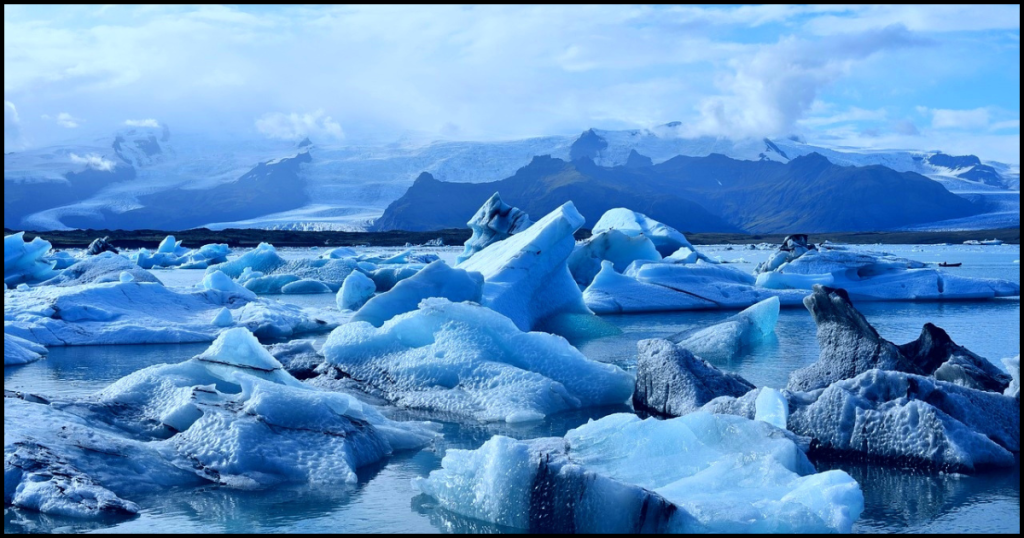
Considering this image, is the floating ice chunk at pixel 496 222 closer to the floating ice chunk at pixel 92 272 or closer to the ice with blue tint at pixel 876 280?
the ice with blue tint at pixel 876 280

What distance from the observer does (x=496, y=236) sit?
15969 mm

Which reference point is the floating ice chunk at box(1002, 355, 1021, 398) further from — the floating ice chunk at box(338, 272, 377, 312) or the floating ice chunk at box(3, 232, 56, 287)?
the floating ice chunk at box(3, 232, 56, 287)

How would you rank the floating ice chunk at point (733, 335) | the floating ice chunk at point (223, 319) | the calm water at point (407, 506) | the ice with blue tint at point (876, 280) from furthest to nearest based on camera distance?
the ice with blue tint at point (876, 280) → the floating ice chunk at point (223, 319) → the floating ice chunk at point (733, 335) → the calm water at point (407, 506)

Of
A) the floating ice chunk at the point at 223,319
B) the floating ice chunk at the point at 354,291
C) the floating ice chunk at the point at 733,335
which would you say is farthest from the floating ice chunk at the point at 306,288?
the floating ice chunk at the point at 733,335

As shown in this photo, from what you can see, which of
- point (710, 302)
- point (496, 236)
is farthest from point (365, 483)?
point (496, 236)

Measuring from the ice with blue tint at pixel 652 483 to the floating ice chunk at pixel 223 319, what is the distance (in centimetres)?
613

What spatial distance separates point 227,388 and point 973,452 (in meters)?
3.75

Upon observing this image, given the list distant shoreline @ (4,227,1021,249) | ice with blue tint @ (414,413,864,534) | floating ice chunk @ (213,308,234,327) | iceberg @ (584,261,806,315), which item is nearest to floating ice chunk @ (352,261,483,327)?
floating ice chunk @ (213,308,234,327)

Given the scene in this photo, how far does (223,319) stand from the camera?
928 cm

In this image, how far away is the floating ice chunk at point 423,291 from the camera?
808 centimetres

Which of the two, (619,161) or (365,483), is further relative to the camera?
(619,161)

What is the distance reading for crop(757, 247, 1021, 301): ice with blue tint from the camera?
544 inches

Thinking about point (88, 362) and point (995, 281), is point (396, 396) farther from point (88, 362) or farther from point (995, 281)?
point (995, 281)

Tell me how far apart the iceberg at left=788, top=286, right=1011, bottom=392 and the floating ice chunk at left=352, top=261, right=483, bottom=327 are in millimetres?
3567
